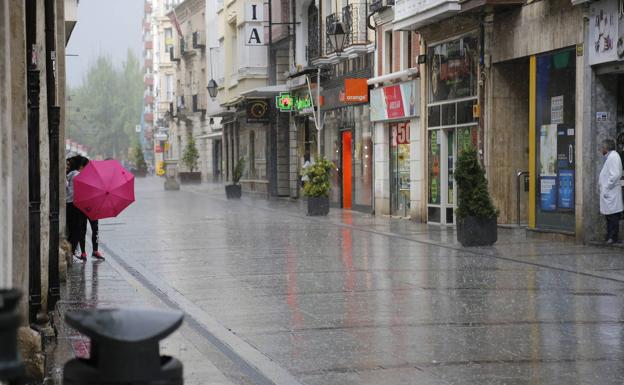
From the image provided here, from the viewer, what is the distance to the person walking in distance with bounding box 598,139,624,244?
19.5 m

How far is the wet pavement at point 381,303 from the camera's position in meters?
8.49

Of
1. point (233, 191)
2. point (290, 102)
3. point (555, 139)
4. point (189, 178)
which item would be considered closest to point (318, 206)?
point (555, 139)

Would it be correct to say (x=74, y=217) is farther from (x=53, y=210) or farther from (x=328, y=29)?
(x=328, y=29)

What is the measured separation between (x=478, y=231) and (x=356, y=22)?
1517 centimetres

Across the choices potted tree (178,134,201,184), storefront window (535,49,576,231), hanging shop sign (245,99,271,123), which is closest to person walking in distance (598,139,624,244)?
storefront window (535,49,576,231)

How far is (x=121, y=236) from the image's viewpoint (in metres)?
23.7

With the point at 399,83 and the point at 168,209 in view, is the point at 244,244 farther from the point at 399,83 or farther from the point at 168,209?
the point at 168,209

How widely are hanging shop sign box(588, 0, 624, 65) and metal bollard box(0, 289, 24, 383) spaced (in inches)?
680

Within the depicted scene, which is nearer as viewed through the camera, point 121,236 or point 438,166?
point 121,236

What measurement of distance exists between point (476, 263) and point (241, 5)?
32867mm

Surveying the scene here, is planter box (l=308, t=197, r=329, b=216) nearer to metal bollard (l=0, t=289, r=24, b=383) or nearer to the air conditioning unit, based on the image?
the air conditioning unit

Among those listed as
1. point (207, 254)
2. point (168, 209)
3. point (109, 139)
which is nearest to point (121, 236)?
point (207, 254)

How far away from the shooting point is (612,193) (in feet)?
63.9

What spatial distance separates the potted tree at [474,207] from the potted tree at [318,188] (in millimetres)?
11533
